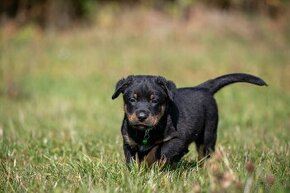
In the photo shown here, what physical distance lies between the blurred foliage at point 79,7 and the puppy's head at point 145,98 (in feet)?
57.5

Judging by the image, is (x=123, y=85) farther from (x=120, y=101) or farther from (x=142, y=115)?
(x=120, y=101)

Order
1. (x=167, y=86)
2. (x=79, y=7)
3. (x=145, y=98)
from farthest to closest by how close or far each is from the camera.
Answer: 1. (x=79, y=7)
2. (x=167, y=86)
3. (x=145, y=98)

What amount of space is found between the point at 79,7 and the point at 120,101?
11.1 m

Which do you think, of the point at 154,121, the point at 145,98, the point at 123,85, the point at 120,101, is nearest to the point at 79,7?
the point at 120,101

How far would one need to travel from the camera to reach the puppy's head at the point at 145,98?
602cm

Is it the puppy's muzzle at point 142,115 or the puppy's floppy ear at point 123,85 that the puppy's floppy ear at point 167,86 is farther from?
the puppy's muzzle at point 142,115

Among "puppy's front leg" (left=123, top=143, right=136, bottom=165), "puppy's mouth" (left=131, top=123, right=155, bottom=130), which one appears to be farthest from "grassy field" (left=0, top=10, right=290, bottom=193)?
"puppy's mouth" (left=131, top=123, right=155, bottom=130)

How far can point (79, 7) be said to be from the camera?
81.8 feet

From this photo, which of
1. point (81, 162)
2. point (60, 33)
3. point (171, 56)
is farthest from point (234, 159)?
point (60, 33)

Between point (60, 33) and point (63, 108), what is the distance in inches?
395

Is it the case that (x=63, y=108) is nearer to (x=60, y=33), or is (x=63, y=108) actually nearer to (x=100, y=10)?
(x=60, y=33)

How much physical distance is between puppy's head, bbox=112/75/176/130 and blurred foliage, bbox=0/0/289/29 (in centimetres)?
1753

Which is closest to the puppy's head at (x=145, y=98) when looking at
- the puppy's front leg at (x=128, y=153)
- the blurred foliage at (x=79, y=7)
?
the puppy's front leg at (x=128, y=153)

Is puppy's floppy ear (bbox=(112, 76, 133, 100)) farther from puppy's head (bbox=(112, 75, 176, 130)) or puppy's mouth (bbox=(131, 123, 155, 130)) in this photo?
puppy's mouth (bbox=(131, 123, 155, 130))
